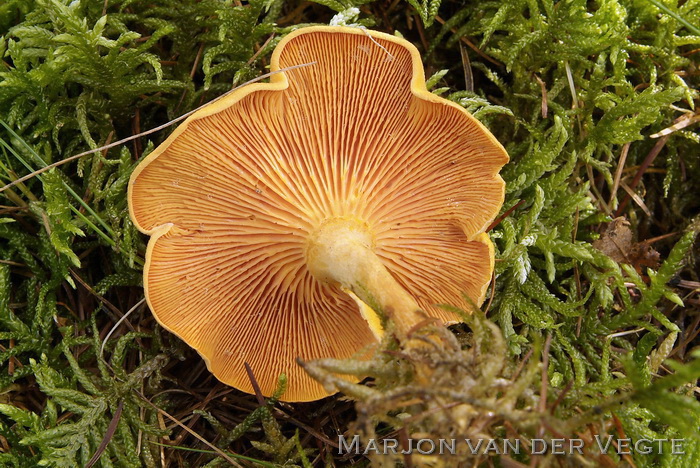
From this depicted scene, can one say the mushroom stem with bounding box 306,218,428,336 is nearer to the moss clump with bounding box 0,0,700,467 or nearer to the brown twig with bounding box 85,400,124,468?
the moss clump with bounding box 0,0,700,467

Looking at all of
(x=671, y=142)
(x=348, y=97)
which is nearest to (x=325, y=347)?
(x=348, y=97)

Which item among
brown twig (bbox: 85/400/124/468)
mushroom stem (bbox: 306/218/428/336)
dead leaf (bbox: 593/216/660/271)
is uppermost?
mushroom stem (bbox: 306/218/428/336)

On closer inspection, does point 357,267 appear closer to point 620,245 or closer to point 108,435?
point 108,435

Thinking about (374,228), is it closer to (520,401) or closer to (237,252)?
(237,252)

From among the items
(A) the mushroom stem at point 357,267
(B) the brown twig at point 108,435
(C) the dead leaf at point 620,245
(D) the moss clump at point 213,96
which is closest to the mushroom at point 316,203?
(A) the mushroom stem at point 357,267

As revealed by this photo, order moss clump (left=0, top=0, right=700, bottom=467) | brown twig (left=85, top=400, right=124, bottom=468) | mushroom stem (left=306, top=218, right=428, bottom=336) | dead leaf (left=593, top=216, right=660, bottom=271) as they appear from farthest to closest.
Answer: dead leaf (left=593, top=216, right=660, bottom=271) < moss clump (left=0, top=0, right=700, bottom=467) < brown twig (left=85, top=400, right=124, bottom=468) < mushroom stem (left=306, top=218, right=428, bottom=336)

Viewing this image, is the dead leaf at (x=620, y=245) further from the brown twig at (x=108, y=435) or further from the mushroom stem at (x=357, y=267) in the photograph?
the brown twig at (x=108, y=435)

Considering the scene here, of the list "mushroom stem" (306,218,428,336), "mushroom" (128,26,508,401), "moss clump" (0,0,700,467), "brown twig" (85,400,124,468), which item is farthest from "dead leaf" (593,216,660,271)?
"brown twig" (85,400,124,468)

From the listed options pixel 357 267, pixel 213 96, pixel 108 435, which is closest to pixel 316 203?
pixel 357 267
